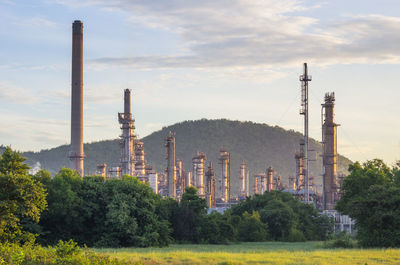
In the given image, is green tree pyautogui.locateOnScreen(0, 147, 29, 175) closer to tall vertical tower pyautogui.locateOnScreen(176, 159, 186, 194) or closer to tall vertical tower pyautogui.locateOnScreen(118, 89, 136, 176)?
tall vertical tower pyautogui.locateOnScreen(118, 89, 136, 176)

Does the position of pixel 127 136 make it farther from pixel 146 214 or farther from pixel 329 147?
pixel 146 214

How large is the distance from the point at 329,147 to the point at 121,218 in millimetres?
43898

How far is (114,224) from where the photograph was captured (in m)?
49.9

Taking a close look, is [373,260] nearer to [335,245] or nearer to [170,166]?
[335,245]

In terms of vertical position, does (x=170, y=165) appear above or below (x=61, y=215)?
above

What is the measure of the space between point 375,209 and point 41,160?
147 meters

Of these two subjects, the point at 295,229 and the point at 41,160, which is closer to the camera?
the point at 295,229

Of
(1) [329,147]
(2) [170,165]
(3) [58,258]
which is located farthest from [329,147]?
(3) [58,258]

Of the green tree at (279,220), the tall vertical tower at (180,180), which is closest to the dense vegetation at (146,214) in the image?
the green tree at (279,220)

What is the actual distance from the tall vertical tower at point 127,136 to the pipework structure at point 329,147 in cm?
3286

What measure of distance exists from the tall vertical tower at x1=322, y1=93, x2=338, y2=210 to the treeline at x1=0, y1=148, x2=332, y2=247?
21.1 meters

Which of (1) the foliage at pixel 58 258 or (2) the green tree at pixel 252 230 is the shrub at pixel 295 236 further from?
(1) the foliage at pixel 58 258

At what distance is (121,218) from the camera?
162 ft

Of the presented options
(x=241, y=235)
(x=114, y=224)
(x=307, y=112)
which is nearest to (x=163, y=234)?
(x=114, y=224)
